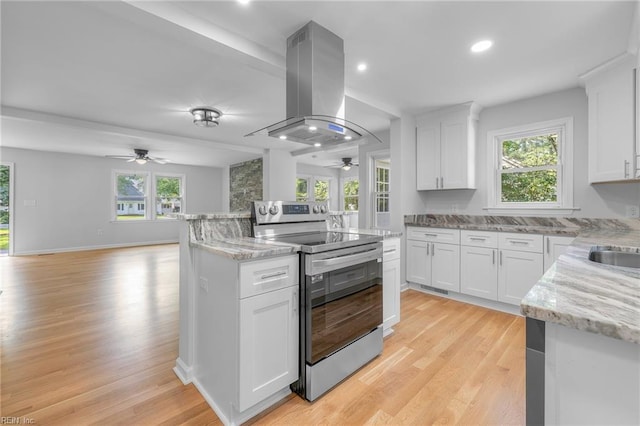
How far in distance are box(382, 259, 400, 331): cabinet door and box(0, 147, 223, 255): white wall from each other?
793 cm

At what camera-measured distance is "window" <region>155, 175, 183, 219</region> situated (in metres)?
8.31

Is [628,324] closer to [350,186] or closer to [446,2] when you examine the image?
[446,2]

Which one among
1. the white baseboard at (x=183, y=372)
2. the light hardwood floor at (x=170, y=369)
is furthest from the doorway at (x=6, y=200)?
the white baseboard at (x=183, y=372)

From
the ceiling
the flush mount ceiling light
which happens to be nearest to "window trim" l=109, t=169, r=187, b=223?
the ceiling

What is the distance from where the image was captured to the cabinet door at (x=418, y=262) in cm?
378

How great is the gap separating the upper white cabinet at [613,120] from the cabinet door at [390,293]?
2099mm

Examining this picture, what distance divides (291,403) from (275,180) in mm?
5333

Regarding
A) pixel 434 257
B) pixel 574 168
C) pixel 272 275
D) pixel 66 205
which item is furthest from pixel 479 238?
pixel 66 205

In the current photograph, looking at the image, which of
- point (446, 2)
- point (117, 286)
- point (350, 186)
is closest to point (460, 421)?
point (446, 2)

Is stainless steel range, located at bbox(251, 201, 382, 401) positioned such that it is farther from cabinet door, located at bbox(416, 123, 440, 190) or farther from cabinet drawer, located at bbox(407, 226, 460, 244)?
cabinet door, located at bbox(416, 123, 440, 190)

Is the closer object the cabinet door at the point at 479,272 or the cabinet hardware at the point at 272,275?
the cabinet hardware at the point at 272,275

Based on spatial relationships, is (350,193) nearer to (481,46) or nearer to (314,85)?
(481,46)

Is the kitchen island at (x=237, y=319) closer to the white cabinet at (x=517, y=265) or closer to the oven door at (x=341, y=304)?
the oven door at (x=341, y=304)

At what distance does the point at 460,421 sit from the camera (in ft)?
5.18
